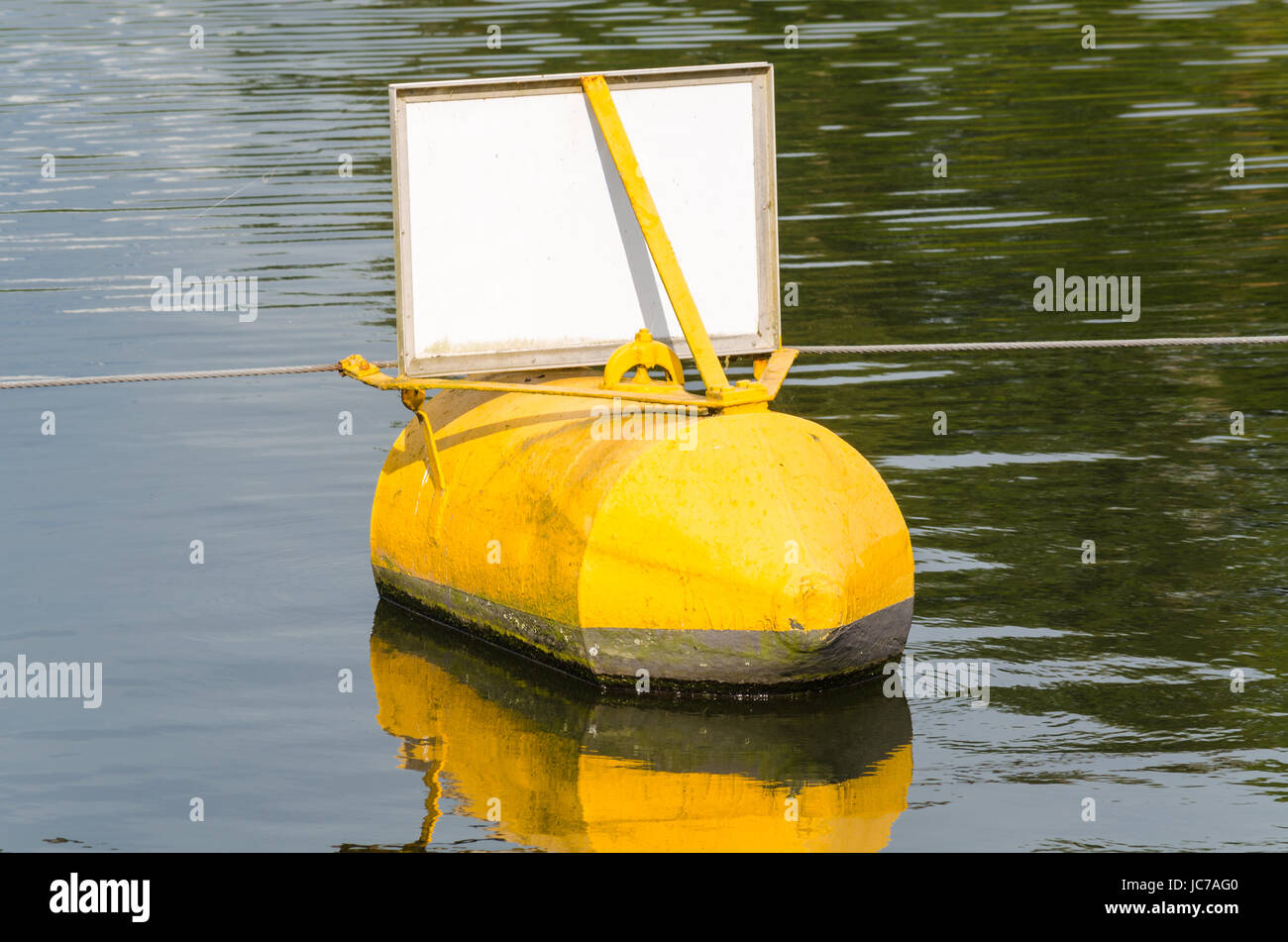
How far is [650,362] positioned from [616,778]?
2.32 m

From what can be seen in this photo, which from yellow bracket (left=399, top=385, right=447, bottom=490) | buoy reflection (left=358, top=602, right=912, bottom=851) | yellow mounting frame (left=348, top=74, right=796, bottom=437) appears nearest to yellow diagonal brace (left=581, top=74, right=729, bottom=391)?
yellow mounting frame (left=348, top=74, right=796, bottom=437)

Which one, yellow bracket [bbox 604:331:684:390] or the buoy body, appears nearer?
the buoy body

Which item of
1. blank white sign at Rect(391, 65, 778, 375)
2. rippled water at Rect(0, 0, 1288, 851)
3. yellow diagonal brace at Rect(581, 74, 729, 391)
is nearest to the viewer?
rippled water at Rect(0, 0, 1288, 851)

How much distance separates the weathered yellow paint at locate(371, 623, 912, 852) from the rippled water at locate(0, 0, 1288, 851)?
22mm

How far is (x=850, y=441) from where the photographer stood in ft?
44.4

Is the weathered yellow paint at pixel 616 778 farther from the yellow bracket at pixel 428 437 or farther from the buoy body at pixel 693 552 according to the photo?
the yellow bracket at pixel 428 437

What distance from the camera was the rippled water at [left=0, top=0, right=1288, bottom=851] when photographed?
26.8 feet

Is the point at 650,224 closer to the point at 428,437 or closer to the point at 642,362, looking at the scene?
the point at 642,362

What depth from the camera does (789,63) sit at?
3366cm

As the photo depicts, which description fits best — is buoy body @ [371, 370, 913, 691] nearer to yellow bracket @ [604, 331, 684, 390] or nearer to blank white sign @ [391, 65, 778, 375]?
yellow bracket @ [604, 331, 684, 390]

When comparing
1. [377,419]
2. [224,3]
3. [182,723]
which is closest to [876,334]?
[377,419]

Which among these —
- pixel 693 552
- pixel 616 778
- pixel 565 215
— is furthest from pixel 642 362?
pixel 616 778

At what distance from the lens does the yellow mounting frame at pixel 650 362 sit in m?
9.20
